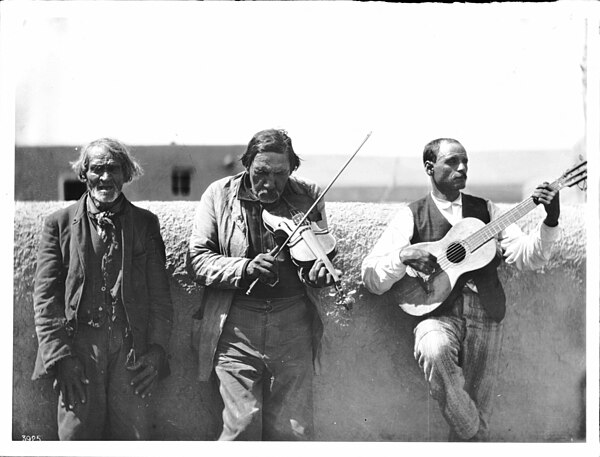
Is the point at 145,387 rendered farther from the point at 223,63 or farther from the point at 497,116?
the point at 497,116

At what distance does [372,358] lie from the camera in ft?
20.7

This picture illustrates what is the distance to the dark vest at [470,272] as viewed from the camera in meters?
6.29

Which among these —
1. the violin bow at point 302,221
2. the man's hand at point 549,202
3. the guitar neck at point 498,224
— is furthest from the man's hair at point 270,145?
the man's hand at point 549,202

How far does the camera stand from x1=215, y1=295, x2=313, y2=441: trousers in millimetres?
6125

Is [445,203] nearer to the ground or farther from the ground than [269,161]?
nearer to the ground

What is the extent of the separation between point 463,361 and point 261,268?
140 cm

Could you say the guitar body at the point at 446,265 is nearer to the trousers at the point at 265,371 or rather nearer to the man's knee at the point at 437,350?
the man's knee at the point at 437,350

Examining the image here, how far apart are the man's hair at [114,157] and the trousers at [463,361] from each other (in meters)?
2.07

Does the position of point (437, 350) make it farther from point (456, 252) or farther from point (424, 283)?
point (456, 252)

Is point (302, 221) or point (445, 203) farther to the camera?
point (445, 203)

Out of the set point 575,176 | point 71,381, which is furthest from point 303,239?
point 575,176

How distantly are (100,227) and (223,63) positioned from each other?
52.0 inches

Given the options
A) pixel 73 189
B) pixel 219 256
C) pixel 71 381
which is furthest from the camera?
pixel 73 189

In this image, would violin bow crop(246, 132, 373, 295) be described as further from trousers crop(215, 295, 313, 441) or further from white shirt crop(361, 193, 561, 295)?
white shirt crop(361, 193, 561, 295)
